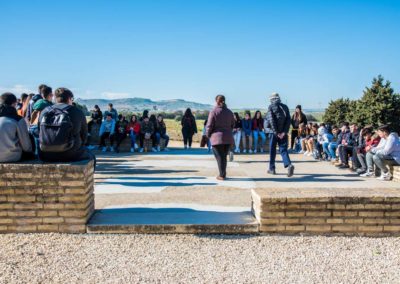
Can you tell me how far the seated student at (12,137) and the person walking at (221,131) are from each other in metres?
4.23

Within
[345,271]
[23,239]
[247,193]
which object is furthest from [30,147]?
[345,271]

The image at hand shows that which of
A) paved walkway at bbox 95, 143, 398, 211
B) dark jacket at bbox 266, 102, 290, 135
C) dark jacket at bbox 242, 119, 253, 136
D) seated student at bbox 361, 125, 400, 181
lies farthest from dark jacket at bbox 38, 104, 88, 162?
dark jacket at bbox 242, 119, 253, 136

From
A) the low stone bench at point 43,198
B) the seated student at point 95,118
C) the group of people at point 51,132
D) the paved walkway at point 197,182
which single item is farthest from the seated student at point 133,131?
the low stone bench at point 43,198

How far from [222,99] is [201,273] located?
19.1ft

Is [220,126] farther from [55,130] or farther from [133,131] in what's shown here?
[133,131]

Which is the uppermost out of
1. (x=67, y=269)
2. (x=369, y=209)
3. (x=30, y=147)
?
(x=30, y=147)

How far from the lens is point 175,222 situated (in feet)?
17.7

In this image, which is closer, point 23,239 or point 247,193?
point 23,239

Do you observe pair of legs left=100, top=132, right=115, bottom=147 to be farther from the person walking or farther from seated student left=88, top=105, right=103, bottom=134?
the person walking

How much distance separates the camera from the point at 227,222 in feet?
18.0

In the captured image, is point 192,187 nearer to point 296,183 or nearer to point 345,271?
point 296,183

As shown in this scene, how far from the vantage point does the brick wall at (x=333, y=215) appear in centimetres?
525

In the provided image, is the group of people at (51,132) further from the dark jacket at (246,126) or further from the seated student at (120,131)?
the dark jacket at (246,126)

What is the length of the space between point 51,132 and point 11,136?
0.77m
